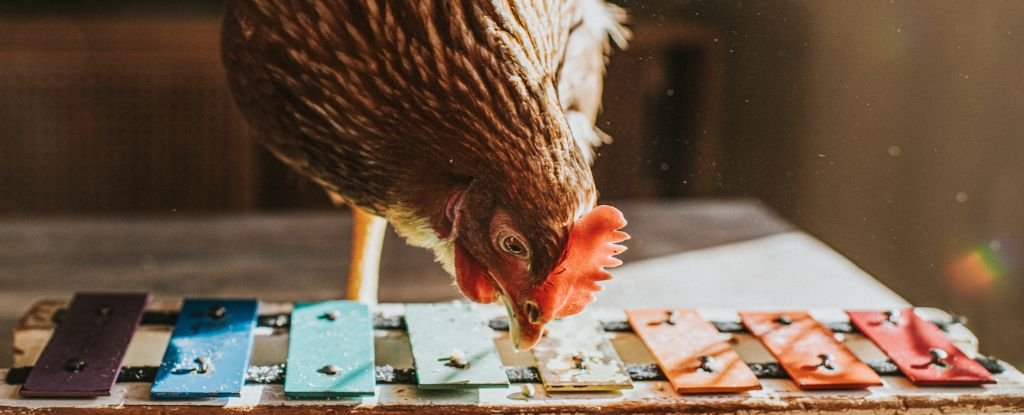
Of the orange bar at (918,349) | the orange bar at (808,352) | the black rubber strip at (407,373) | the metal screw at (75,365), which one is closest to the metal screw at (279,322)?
the black rubber strip at (407,373)

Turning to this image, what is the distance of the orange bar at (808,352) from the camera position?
4.14ft

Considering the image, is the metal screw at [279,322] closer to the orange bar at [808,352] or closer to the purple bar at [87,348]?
the purple bar at [87,348]

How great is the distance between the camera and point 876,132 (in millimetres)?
1480

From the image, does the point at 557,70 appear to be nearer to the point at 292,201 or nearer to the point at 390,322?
the point at 390,322

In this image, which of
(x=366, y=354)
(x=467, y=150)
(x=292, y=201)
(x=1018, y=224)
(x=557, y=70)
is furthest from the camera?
(x=292, y=201)

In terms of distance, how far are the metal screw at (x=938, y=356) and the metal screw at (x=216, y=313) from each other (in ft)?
3.21

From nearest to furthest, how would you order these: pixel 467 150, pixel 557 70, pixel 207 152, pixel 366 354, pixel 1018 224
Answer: pixel 467 150
pixel 366 354
pixel 557 70
pixel 1018 224
pixel 207 152

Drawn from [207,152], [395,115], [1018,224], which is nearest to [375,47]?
[395,115]

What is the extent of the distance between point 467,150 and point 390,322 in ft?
1.28

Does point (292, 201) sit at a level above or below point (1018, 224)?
below

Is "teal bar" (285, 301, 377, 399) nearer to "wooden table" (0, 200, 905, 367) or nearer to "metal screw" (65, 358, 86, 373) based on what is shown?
"metal screw" (65, 358, 86, 373)

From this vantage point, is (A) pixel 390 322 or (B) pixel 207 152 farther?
(B) pixel 207 152

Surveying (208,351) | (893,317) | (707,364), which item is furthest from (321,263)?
(893,317)

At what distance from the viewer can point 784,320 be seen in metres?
1.45
